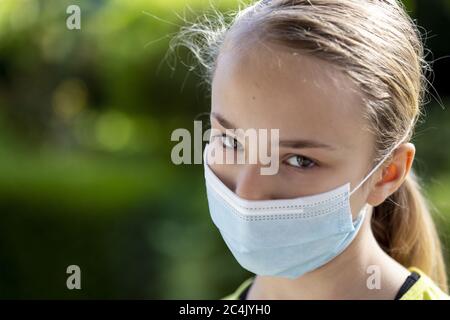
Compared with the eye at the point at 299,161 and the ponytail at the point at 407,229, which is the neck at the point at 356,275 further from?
the eye at the point at 299,161

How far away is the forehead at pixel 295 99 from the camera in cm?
207

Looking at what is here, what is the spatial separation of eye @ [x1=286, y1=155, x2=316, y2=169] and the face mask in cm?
10

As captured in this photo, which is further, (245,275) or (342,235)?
(245,275)

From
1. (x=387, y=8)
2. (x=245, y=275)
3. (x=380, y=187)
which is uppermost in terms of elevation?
(x=387, y=8)

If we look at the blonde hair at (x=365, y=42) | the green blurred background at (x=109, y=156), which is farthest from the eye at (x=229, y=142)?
the green blurred background at (x=109, y=156)

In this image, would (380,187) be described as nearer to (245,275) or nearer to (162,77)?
(245,275)

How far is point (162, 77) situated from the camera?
6570 millimetres

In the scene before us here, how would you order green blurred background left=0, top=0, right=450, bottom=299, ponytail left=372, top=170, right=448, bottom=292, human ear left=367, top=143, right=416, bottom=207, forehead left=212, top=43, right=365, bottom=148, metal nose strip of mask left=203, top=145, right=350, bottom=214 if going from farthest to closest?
green blurred background left=0, top=0, right=450, bottom=299 → ponytail left=372, top=170, right=448, bottom=292 → human ear left=367, top=143, right=416, bottom=207 → metal nose strip of mask left=203, top=145, right=350, bottom=214 → forehead left=212, top=43, right=365, bottom=148

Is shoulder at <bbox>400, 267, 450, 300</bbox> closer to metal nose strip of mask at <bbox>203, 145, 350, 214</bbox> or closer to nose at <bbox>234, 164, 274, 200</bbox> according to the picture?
metal nose strip of mask at <bbox>203, 145, 350, 214</bbox>

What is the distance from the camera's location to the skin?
6.82ft

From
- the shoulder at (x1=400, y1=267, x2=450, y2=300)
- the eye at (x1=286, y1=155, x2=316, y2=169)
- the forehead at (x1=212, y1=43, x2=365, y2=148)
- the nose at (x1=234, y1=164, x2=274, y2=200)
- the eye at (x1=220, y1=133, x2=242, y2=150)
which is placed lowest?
the shoulder at (x1=400, y1=267, x2=450, y2=300)

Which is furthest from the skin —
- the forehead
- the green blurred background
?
the green blurred background

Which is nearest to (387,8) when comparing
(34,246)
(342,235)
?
(342,235)

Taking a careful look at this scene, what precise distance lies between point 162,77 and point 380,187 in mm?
4427
